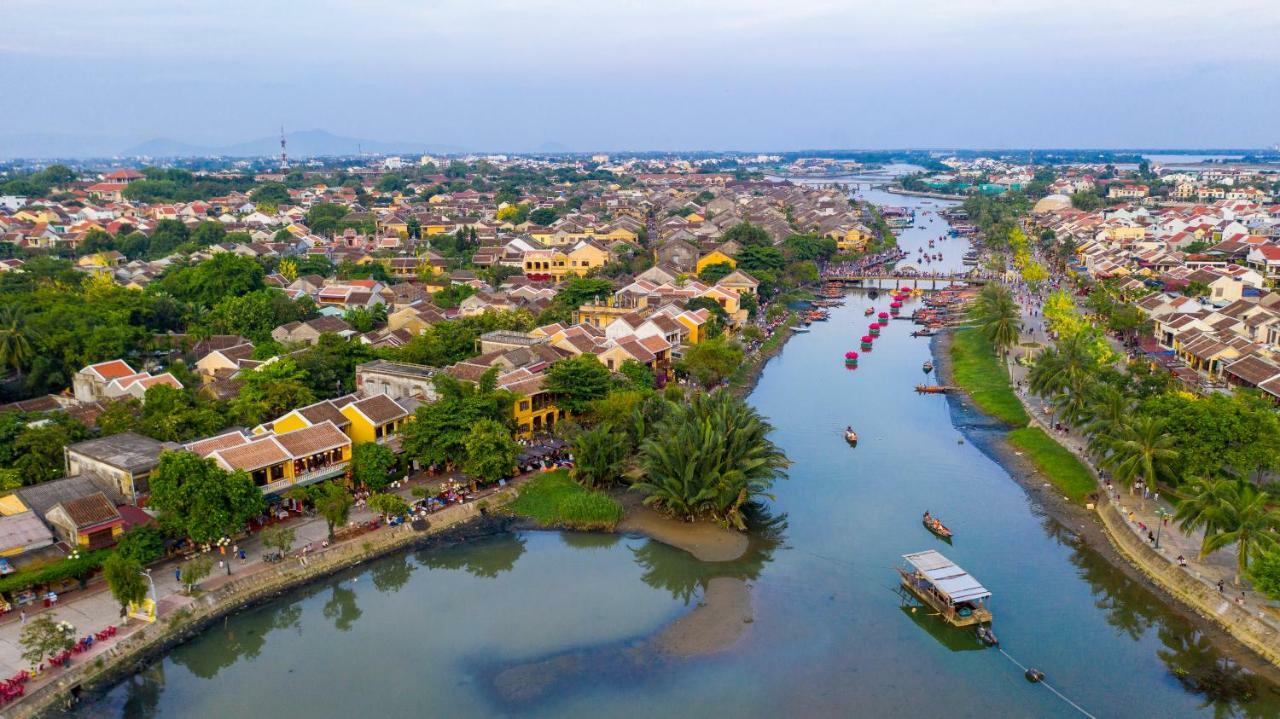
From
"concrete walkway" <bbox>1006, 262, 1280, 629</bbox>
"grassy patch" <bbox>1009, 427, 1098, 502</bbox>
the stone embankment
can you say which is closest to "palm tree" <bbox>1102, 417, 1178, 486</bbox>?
"concrete walkway" <bbox>1006, 262, 1280, 629</bbox>

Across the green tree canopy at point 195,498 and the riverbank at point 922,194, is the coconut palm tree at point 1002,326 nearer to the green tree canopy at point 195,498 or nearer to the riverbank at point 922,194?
the green tree canopy at point 195,498

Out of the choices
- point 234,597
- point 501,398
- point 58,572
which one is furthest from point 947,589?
point 58,572

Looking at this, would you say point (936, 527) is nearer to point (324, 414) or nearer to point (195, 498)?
point (324, 414)

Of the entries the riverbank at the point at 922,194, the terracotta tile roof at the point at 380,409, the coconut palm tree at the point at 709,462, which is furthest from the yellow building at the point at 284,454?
the riverbank at the point at 922,194

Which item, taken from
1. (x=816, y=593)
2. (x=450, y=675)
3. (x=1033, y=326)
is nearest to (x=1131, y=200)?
(x=1033, y=326)

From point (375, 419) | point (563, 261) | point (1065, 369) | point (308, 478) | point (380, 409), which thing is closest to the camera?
point (308, 478)

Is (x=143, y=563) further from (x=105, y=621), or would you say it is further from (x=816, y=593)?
(x=816, y=593)
